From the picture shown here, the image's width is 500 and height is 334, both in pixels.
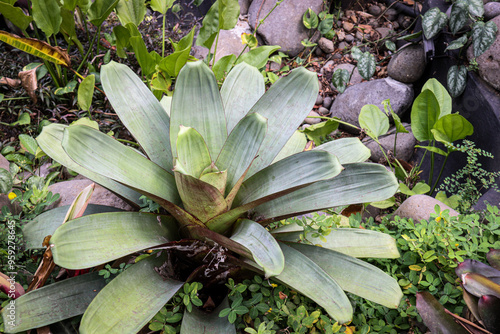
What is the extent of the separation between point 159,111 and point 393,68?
8.14ft

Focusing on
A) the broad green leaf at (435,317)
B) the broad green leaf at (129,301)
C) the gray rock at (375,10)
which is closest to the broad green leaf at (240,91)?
the broad green leaf at (129,301)

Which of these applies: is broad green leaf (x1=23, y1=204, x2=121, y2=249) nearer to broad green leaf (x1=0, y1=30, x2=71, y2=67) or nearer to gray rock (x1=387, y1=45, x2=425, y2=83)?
broad green leaf (x1=0, y1=30, x2=71, y2=67)

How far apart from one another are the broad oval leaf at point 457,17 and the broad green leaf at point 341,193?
2.12 meters

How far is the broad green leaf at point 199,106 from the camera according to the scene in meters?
1.04

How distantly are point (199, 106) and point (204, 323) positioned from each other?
1.99 feet

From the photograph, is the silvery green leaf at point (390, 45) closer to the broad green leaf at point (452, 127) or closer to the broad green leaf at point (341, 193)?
the broad green leaf at point (452, 127)

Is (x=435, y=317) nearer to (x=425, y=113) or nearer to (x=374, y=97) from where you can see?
(x=425, y=113)

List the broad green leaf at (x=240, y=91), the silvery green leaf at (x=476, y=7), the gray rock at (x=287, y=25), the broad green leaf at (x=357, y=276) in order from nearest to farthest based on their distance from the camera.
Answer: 1. the broad green leaf at (x=357, y=276)
2. the broad green leaf at (x=240, y=91)
3. the silvery green leaf at (x=476, y=7)
4. the gray rock at (x=287, y=25)

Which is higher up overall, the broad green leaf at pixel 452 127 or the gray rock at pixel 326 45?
the gray rock at pixel 326 45

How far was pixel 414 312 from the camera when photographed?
110cm

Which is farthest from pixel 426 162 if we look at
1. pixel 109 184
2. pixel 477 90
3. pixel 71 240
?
pixel 71 240

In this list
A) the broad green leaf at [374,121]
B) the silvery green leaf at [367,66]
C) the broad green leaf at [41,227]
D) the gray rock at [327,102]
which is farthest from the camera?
the gray rock at [327,102]

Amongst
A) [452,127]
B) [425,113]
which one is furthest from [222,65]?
[452,127]

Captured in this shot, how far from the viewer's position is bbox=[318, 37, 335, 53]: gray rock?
11.1ft
